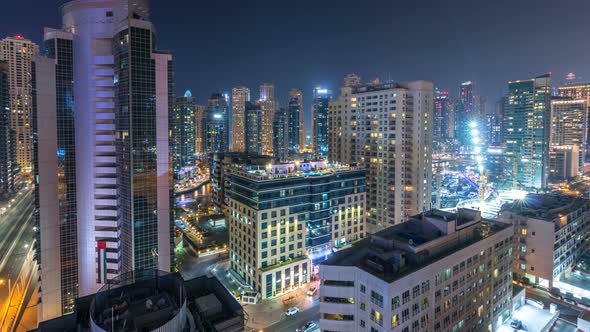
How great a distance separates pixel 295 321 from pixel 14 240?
6703 cm

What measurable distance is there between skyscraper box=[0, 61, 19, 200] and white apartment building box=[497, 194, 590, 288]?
117 metres

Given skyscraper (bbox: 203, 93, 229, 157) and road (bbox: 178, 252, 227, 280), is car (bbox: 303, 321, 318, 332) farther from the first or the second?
skyscraper (bbox: 203, 93, 229, 157)

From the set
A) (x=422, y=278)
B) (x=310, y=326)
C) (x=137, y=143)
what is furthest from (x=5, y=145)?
(x=422, y=278)

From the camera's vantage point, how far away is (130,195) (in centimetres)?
3762

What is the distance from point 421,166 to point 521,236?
21359 mm

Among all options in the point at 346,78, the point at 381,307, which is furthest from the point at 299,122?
the point at 381,307

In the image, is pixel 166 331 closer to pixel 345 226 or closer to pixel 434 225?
pixel 434 225

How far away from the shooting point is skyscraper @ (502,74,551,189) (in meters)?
116

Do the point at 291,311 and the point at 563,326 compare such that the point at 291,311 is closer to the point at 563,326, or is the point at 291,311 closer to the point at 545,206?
the point at 563,326

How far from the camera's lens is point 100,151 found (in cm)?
4056

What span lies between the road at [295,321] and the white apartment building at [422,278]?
1125 centimetres

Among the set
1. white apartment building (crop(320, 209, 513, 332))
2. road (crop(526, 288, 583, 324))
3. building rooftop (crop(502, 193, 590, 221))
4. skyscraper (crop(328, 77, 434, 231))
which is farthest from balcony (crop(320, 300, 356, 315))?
skyscraper (crop(328, 77, 434, 231))

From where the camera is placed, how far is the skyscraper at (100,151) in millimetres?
37406

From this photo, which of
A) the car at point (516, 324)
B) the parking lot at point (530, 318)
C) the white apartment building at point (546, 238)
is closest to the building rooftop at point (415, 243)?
the car at point (516, 324)
